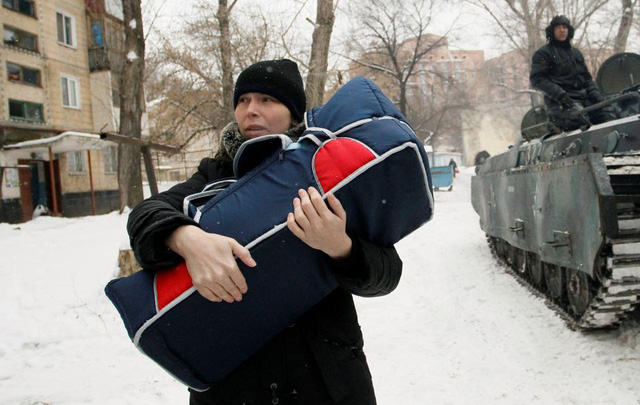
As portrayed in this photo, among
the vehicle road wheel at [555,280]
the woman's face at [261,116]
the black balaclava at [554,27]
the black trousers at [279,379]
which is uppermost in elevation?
the black balaclava at [554,27]

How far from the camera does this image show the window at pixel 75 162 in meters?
21.6

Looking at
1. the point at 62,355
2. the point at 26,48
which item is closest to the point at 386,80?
the point at 26,48

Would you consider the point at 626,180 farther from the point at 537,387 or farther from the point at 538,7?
the point at 538,7

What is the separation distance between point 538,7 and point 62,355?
25.5m

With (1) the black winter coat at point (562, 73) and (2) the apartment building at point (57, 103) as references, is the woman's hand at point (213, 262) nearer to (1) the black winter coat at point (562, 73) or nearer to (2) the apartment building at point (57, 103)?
(1) the black winter coat at point (562, 73)

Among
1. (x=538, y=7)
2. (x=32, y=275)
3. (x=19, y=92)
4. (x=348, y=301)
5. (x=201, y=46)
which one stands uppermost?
(x=538, y=7)

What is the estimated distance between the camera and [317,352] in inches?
61.3

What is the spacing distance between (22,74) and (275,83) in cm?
2101

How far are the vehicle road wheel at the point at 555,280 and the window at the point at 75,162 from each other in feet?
64.1

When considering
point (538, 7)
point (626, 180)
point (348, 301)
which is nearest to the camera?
point (348, 301)

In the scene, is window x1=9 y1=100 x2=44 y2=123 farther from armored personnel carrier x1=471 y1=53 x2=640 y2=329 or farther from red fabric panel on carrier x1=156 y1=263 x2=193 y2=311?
red fabric panel on carrier x1=156 y1=263 x2=193 y2=311

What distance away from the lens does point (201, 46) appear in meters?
19.8

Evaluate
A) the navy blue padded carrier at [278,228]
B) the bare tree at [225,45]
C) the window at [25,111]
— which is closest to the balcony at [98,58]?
the window at [25,111]

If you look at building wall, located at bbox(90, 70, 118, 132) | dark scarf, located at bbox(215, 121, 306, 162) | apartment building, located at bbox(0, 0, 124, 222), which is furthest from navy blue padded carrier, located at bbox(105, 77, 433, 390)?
building wall, located at bbox(90, 70, 118, 132)
